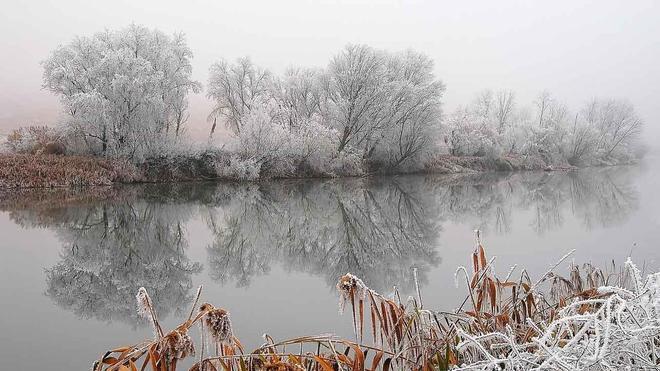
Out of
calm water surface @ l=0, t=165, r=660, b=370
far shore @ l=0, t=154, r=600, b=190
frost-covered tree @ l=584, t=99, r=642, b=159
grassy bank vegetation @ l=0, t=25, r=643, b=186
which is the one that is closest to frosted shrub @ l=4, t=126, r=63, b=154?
grassy bank vegetation @ l=0, t=25, r=643, b=186

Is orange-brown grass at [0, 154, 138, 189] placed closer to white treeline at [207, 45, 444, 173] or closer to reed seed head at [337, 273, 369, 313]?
white treeline at [207, 45, 444, 173]

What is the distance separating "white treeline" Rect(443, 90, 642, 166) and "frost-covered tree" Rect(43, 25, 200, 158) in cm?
2458

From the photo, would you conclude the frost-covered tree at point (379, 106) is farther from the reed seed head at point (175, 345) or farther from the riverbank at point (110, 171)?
→ the reed seed head at point (175, 345)

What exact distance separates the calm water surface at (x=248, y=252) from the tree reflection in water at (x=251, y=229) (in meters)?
0.04

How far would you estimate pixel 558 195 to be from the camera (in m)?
21.1

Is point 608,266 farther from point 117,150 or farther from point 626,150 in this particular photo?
point 626,150

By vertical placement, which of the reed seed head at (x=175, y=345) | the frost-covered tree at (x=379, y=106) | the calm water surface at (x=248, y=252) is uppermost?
the frost-covered tree at (x=379, y=106)

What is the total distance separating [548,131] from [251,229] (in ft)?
167

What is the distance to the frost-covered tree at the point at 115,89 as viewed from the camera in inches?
1013

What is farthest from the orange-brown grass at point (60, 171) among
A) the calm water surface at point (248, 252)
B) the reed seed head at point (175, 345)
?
the reed seed head at point (175, 345)

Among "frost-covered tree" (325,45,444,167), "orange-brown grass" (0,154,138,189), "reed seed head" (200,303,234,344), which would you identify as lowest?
"reed seed head" (200,303,234,344)

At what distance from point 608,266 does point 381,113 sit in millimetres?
28077

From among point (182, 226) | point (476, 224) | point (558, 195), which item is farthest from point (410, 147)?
point (182, 226)

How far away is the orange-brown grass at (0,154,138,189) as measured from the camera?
845 inches
